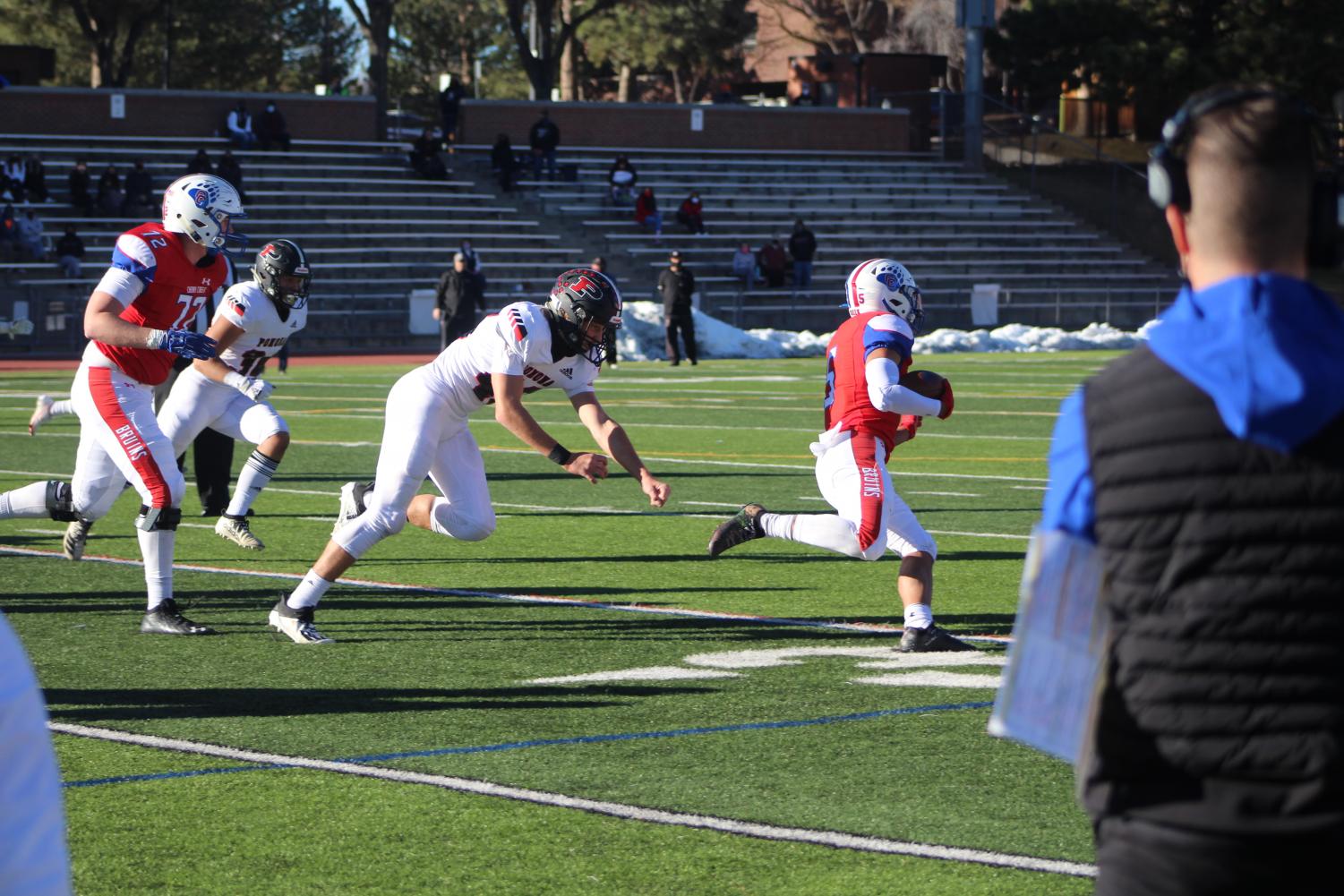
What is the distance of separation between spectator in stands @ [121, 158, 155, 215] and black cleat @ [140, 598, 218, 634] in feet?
105

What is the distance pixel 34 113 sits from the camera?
1775 inches

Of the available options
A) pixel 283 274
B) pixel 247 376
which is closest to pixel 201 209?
pixel 283 274

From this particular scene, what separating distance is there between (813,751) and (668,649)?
2133 millimetres

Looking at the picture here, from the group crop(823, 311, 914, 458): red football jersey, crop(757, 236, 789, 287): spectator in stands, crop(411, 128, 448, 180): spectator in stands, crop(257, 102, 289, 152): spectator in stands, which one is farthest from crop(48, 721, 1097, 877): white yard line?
crop(411, 128, 448, 180): spectator in stands

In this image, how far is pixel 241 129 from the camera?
4519 cm

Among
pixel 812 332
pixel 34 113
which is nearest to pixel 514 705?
pixel 812 332

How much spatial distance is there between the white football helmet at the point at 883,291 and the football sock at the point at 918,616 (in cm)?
131

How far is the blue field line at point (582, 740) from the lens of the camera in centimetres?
650

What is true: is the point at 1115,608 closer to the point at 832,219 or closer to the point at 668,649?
the point at 668,649

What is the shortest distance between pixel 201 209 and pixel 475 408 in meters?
1.78

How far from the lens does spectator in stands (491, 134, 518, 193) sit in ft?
154

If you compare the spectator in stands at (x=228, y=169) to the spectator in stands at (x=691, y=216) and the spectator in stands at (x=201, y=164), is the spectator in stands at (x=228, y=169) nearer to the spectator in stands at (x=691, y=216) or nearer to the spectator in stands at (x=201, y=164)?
the spectator in stands at (x=201, y=164)

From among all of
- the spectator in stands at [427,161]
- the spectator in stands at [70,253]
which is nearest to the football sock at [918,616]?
the spectator in stands at [70,253]

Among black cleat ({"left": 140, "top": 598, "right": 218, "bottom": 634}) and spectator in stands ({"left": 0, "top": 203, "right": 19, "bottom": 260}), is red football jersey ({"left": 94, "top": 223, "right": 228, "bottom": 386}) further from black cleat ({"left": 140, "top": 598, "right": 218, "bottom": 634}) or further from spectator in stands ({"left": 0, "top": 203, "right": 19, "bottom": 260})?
spectator in stands ({"left": 0, "top": 203, "right": 19, "bottom": 260})
